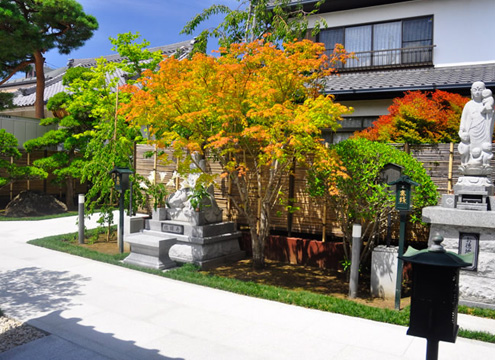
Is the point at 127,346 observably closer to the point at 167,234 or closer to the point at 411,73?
the point at 167,234

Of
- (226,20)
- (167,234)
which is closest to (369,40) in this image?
(226,20)

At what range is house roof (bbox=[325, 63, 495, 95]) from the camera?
1312cm

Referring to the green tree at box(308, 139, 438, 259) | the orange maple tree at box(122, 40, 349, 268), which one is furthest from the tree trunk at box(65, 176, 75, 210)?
the green tree at box(308, 139, 438, 259)

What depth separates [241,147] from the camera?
9.57 meters

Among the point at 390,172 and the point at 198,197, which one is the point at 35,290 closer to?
the point at 198,197

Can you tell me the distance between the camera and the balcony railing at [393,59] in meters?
15.6

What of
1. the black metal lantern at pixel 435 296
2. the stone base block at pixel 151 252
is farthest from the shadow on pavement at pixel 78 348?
the stone base block at pixel 151 252

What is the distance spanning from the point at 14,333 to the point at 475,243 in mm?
7041

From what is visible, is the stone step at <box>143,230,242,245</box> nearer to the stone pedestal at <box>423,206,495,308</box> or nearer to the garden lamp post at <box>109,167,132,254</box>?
the garden lamp post at <box>109,167,132,254</box>

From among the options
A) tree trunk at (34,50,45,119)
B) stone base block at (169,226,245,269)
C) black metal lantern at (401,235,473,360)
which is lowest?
stone base block at (169,226,245,269)

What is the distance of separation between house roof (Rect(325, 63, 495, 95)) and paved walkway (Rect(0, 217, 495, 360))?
8.89 metres

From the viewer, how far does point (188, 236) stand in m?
9.95

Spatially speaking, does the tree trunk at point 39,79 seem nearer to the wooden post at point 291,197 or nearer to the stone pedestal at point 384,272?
the wooden post at point 291,197

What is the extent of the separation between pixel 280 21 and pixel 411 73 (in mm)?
5482
